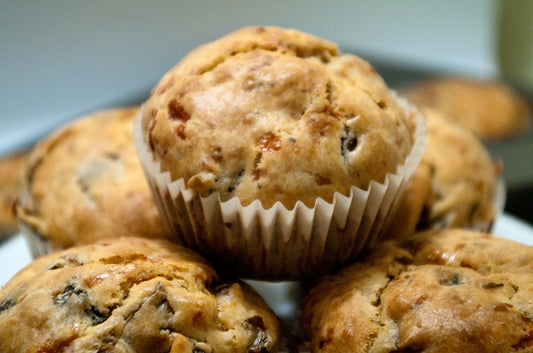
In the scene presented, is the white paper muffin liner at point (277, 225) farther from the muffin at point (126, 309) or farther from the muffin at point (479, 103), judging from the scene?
the muffin at point (479, 103)

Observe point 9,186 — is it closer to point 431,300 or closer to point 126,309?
point 126,309

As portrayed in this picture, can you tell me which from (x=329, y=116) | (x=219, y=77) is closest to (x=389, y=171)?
(x=329, y=116)

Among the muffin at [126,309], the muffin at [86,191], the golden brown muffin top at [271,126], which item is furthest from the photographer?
the muffin at [86,191]

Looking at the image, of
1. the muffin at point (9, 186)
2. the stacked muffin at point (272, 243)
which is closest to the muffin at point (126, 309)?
the stacked muffin at point (272, 243)

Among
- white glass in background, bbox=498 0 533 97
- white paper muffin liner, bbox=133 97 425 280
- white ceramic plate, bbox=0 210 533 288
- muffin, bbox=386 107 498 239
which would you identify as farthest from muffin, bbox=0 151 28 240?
white glass in background, bbox=498 0 533 97

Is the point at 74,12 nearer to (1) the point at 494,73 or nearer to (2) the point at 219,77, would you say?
(2) the point at 219,77
